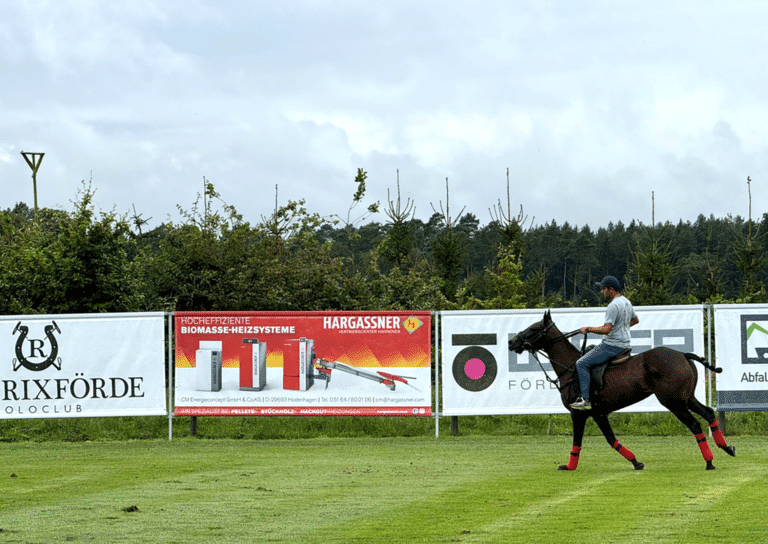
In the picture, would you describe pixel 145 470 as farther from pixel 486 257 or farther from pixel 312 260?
pixel 486 257

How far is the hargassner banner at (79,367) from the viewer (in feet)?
58.3

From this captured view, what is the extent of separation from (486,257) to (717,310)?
87.0 meters

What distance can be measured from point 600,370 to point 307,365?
6.02 meters

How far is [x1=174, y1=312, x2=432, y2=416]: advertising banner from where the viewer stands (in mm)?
17750

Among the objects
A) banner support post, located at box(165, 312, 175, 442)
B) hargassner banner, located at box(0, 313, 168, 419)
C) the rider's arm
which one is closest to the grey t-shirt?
the rider's arm

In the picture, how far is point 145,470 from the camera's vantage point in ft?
46.2

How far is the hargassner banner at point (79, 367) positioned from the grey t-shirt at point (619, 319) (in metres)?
8.26

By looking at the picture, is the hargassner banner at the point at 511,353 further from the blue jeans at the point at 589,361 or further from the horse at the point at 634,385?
the blue jeans at the point at 589,361

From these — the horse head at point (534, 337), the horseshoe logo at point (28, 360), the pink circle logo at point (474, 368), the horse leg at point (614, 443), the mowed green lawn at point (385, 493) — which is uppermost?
the horse head at point (534, 337)

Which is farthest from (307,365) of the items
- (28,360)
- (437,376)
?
(28,360)

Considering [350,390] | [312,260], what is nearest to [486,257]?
[312,260]

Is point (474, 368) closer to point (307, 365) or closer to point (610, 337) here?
point (307, 365)

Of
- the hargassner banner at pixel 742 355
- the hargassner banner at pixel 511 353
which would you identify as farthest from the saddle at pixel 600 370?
the hargassner banner at pixel 742 355

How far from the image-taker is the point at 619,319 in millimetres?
13219
